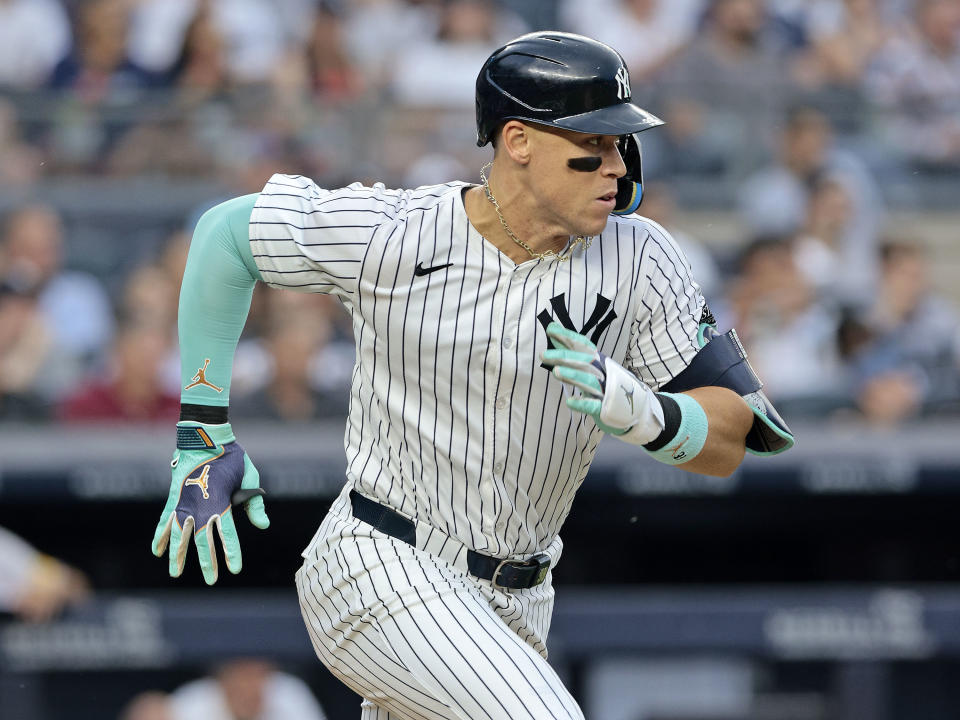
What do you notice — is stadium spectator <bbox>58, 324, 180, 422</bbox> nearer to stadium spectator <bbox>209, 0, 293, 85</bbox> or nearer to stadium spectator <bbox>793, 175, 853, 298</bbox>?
stadium spectator <bbox>209, 0, 293, 85</bbox>

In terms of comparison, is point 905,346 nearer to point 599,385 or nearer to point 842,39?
point 842,39

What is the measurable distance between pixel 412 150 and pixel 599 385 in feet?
12.3

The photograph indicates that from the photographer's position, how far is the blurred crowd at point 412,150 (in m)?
5.51

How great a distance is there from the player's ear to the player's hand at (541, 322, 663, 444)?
33cm

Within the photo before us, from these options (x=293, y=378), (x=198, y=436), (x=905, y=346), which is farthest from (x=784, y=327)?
(x=198, y=436)

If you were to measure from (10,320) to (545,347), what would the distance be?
3425 millimetres

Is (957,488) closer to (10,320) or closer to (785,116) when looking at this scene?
(785,116)

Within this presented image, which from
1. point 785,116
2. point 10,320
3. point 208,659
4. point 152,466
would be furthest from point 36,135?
point 785,116

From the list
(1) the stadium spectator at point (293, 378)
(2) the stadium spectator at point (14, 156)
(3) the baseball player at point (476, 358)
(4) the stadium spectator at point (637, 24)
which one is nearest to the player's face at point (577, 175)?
(3) the baseball player at point (476, 358)

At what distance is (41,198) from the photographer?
5848 mm

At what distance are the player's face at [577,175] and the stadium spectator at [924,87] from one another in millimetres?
4226

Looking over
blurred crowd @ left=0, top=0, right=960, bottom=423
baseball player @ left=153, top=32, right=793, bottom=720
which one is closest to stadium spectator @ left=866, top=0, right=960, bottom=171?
blurred crowd @ left=0, top=0, right=960, bottom=423

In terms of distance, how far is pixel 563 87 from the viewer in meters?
2.50

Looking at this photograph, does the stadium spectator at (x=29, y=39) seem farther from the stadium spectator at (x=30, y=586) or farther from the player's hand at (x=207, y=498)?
the player's hand at (x=207, y=498)
